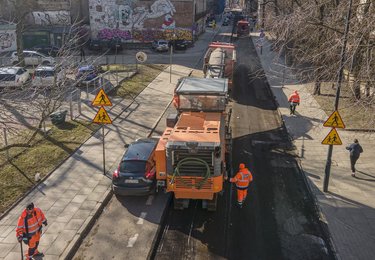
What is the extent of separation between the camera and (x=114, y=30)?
49.8 metres

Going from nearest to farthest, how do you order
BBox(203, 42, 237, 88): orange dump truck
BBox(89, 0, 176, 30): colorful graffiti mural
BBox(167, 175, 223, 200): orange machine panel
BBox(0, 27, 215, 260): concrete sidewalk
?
BBox(0, 27, 215, 260): concrete sidewalk < BBox(167, 175, 223, 200): orange machine panel < BBox(203, 42, 237, 88): orange dump truck < BBox(89, 0, 176, 30): colorful graffiti mural

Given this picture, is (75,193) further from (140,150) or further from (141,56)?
(141,56)

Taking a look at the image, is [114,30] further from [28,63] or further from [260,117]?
[260,117]

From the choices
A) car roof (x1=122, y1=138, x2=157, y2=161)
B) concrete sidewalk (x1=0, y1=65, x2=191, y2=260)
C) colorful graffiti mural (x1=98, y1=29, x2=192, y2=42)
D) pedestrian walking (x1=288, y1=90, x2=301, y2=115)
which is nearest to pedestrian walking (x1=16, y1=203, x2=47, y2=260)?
concrete sidewalk (x1=0, y1=65, x2=191, y2=260)

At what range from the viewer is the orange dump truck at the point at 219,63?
24122 mm

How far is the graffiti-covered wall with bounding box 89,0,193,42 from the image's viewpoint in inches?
1933

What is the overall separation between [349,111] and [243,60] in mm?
22466

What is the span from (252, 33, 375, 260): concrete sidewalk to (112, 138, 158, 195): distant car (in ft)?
18.9

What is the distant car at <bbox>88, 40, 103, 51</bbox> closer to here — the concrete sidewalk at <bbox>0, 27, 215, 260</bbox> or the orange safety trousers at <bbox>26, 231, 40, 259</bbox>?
the concrete sidewalk at <bbox>0, 27, 215, 260</bbox>

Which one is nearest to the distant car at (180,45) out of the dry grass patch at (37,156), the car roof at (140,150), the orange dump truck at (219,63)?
the orange dump truck at (219,63)

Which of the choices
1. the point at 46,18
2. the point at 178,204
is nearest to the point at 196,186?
the point at 178,204

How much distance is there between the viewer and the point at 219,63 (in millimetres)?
25297

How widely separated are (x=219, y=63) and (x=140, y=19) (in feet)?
90.1

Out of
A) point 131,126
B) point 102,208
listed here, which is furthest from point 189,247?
point 131,126
